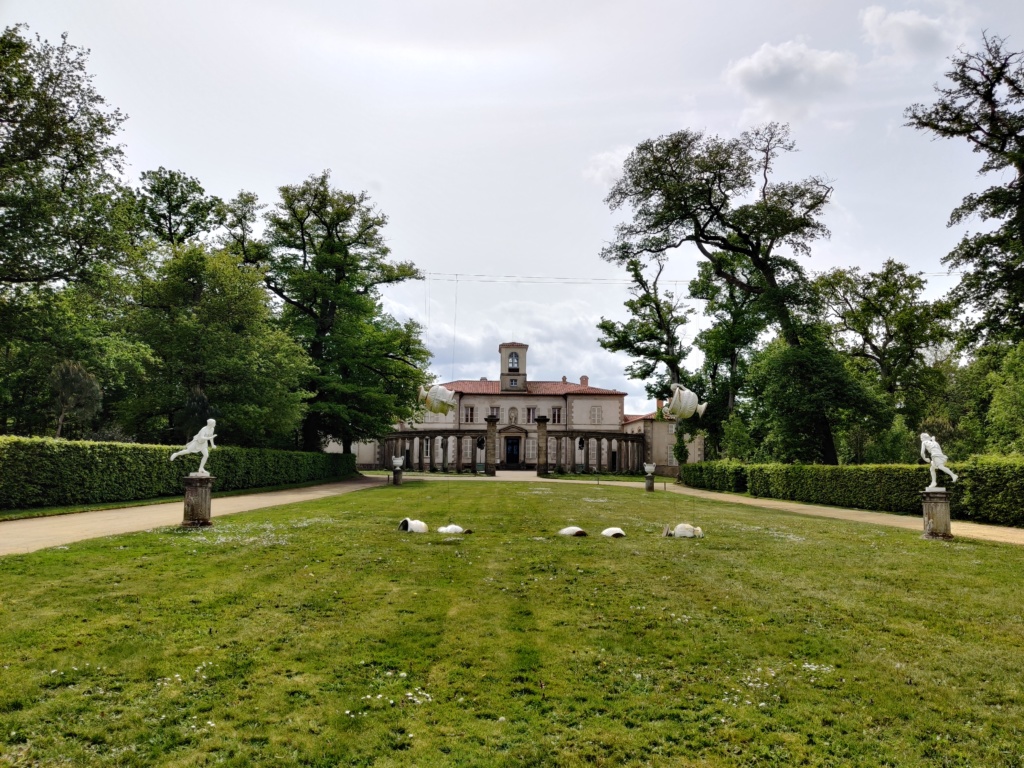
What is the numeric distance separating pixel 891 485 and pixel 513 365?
46.0 meters

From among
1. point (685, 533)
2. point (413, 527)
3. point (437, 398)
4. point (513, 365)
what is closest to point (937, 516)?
point (685, 533)

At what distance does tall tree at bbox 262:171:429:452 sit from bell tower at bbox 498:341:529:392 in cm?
2647

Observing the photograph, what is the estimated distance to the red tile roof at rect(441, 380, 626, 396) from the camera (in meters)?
62.2

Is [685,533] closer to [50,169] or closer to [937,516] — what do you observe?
[937,516]

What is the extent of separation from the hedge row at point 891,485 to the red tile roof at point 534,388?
104 feet

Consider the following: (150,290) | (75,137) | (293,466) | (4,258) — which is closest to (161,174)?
(150,290)

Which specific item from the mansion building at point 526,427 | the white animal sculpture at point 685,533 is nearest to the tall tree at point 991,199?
the white animal sculpture at point 685,533

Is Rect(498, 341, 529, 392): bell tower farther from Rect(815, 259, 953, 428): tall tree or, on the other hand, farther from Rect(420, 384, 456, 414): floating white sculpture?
Rect(420, 384, 456, 414): floating white sculpture

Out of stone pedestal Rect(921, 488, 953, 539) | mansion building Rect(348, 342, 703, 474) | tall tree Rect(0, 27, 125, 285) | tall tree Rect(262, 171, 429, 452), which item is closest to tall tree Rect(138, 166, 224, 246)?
tall tree Rect(262, 171, 429, 452)

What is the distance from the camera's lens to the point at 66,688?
4.18m

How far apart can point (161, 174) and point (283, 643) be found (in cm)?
3439

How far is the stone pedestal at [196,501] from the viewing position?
456 inches

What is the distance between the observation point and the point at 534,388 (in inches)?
2510

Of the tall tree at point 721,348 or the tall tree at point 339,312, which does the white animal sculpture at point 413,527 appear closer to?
the tall tree at point 339,312
